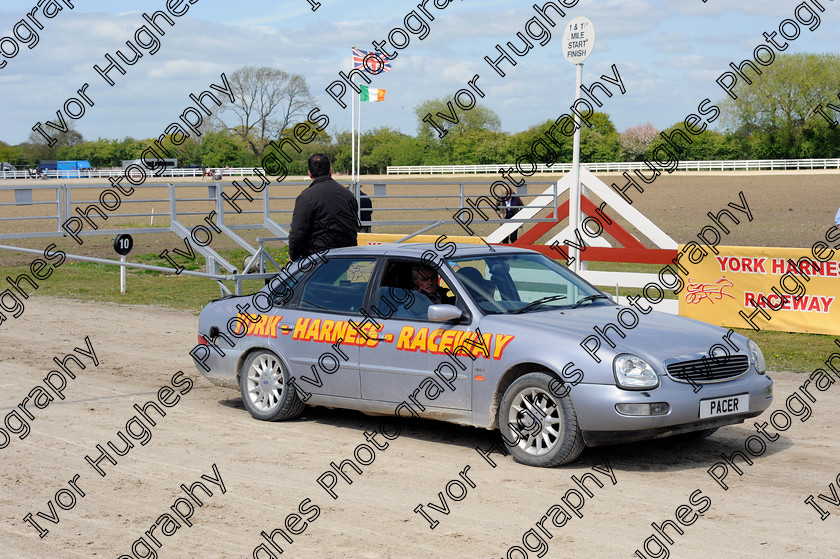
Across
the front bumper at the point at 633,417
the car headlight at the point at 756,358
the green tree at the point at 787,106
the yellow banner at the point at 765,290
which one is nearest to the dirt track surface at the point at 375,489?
the front bumper at the point at 633,417

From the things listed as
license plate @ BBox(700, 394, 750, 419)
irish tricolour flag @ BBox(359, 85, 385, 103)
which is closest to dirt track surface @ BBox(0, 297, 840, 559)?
license plate @ BBox(700, 394, 750, 419)

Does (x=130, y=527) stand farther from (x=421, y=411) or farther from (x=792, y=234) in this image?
(x=792, y=234)

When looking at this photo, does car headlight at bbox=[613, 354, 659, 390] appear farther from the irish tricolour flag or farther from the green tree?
the green tree

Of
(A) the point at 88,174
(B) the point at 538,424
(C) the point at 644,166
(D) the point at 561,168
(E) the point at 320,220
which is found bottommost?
(B) the point at 538,424

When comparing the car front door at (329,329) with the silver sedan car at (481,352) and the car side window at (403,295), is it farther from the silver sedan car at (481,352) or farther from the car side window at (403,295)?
the car side window at (403,295)

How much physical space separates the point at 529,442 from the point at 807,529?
2.03 metres

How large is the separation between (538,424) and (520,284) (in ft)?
4.53

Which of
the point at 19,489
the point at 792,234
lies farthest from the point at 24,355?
the point at 792,234

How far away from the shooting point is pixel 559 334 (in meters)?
6.82

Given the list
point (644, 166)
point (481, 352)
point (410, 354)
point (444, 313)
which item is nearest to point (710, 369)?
point (481, 352)

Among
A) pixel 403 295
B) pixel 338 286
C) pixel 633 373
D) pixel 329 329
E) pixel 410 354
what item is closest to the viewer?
pixel 633 373

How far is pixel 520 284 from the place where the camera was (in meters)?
7.77

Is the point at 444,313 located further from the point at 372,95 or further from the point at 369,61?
the point at 372,95

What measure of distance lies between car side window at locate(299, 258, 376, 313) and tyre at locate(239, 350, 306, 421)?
59cm
